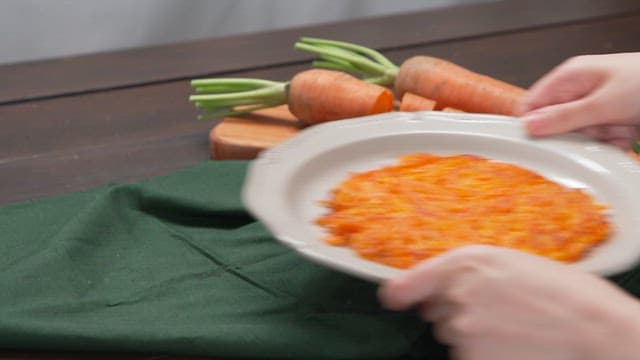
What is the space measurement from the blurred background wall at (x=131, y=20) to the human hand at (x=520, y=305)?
5.63 feet

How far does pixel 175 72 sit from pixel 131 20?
86 centimetres

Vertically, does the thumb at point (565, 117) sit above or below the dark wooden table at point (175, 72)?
above

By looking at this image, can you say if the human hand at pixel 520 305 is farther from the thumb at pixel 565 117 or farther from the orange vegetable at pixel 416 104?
the orange vegetable at pixel 416 104

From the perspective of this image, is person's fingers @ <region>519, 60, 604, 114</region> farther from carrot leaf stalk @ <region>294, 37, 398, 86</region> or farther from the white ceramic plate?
carrot leaf stalk @ <region>294, 37, 398, 86</region>

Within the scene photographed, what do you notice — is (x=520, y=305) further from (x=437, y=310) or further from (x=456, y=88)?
(x=456, y=88)

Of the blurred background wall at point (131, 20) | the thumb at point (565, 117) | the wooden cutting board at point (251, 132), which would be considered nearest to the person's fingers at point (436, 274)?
the thumb at point (565, 117)

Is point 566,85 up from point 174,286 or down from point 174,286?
up

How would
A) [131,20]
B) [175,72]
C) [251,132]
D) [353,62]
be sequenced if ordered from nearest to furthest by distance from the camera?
[251,132] < [353,62] < [175,72] < [131,20]

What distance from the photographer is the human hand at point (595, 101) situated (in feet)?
3.74

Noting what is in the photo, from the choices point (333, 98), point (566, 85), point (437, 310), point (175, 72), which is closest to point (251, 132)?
point (333, 98)

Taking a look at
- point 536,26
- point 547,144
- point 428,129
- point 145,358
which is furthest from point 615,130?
point 536,26

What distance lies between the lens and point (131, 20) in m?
2.48

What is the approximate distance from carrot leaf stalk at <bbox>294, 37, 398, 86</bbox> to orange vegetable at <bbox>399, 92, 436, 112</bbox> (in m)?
0.10

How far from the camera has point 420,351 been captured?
3.14 feet
